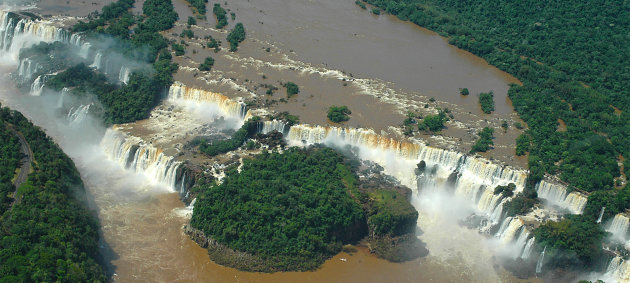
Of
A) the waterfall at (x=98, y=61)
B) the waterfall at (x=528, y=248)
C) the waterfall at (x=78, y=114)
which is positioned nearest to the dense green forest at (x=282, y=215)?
the waterfall at (x=528, y=248)

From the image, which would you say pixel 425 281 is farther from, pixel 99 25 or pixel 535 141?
pixel 99 25

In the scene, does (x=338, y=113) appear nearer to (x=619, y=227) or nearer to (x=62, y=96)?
(x=619, y=227)

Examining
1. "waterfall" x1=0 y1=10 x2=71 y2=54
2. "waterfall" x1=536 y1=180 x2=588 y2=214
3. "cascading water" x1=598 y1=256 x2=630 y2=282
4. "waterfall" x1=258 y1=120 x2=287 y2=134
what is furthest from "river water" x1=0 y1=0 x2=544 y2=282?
"cascading water" x1=598 y1=256 x2=630 y2=282

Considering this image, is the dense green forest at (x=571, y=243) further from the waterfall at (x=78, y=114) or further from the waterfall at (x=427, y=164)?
the waterfall at (x=78, y=114)

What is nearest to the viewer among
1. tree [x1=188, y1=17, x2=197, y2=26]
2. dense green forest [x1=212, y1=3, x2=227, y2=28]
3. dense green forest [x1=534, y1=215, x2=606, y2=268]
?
dense green forest [x1=534, y1=215, x2=606, y2=268]

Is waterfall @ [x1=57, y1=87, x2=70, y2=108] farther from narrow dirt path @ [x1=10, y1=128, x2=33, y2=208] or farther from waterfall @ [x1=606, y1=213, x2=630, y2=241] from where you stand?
waterfall @ [x1=606, y1=213, x2=630, y2=241]

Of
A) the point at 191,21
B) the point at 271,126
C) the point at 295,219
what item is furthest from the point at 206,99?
the point at 295,219
